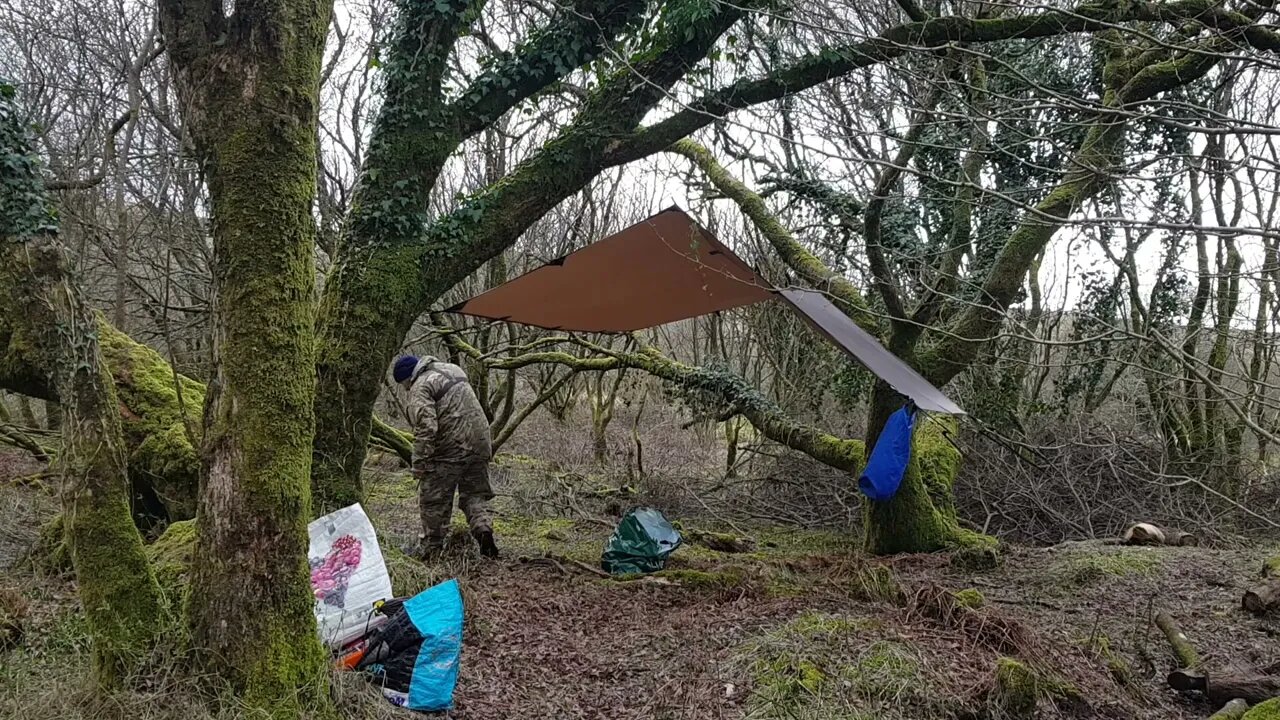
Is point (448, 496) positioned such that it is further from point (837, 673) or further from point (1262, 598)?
point (1262, 598)

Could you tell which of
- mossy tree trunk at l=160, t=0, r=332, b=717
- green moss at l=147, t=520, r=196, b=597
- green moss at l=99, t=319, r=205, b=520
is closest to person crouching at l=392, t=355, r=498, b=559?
green moss at l=99, t=319, r=205, b=520

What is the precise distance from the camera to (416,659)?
275 centimetres

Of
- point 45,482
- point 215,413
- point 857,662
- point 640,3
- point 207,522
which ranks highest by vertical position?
point 640,3

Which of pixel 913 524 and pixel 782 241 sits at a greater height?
pixel 782 241

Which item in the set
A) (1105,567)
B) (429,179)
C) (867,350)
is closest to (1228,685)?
(1105,567)

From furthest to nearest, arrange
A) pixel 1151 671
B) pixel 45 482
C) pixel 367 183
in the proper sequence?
pixel 45 482 < pixel 367 183 < pixel 1151 671

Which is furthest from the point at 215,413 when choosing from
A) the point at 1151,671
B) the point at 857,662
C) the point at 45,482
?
the point at 45,482

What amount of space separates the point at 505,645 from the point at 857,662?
1535mm

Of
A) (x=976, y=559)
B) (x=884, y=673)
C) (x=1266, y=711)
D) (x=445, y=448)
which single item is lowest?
(x=976, y=559)

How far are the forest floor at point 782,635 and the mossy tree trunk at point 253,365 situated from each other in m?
0.18

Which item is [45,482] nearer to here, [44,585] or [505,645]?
[44,585]

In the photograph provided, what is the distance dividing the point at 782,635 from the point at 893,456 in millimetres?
1980

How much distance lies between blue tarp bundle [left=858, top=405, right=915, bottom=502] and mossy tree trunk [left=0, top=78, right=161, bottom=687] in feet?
12.8

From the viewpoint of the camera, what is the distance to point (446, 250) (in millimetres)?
4090
